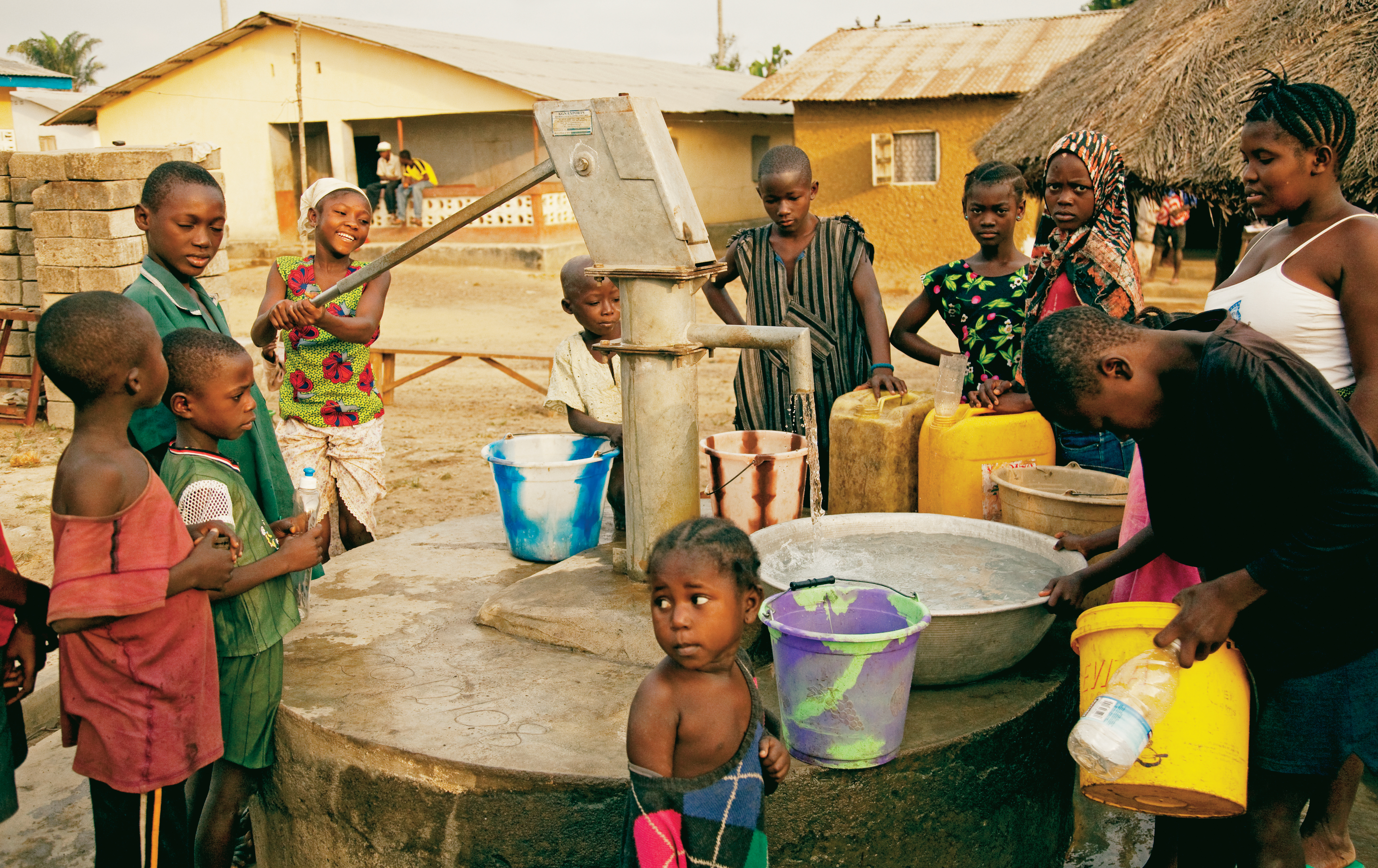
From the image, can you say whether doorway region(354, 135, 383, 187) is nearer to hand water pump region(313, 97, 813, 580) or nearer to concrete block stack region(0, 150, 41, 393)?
concrete block stack region(0, 150, 41, 393)

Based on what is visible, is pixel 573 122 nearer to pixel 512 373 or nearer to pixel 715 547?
pixel 715 547

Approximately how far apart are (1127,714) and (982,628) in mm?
436

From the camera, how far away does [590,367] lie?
338 cm

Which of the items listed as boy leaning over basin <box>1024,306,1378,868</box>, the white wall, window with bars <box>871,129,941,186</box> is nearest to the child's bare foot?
boy leaning over basin <box>1024,306,1378,868</box>

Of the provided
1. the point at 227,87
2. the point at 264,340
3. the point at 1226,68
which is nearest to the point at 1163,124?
the point at 1226,68

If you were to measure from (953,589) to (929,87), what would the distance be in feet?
42.2

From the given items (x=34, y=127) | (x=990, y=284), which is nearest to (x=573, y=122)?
(x=990, y=284)

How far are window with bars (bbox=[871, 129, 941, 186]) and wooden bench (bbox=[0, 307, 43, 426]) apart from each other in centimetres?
A: 1063

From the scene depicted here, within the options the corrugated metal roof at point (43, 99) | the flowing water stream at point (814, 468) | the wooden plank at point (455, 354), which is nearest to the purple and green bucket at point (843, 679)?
the flowing water stream at point (814, 468)

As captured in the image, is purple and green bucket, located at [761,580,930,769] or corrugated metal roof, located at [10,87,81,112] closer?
purple and green bucket, located at [761,580,930,769]

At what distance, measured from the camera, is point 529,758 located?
85.0 inches

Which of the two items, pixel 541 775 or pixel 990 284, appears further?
pixel 990 284

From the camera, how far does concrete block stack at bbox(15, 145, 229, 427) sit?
6918 millimetres

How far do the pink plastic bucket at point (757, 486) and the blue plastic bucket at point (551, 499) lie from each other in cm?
38
